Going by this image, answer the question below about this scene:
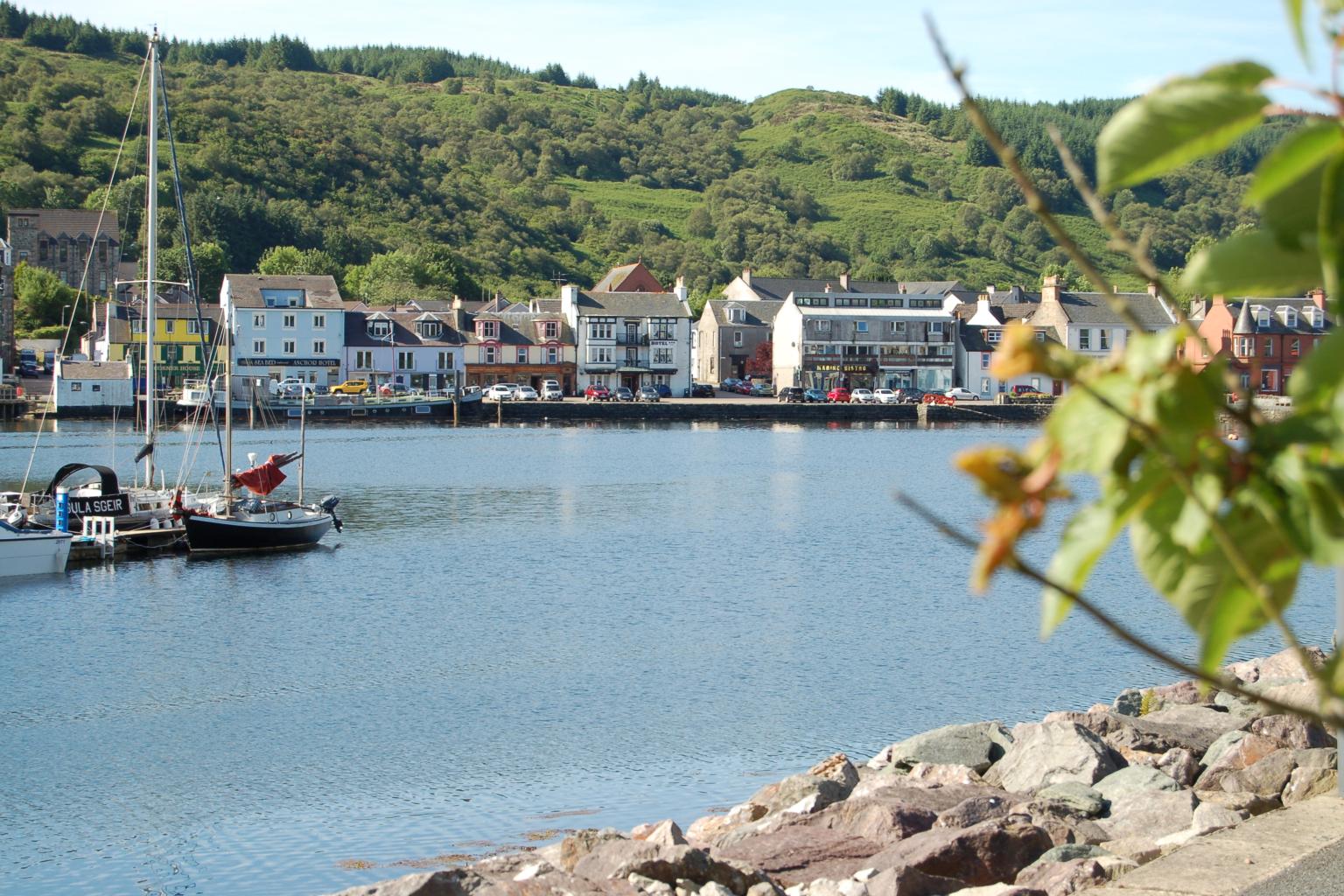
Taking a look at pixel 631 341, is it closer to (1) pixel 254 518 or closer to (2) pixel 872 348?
(2) pixel 872 348

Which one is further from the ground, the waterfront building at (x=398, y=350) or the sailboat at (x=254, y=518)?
the waterfront building at (x=398, y=350)

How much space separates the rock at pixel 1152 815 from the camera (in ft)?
40.9

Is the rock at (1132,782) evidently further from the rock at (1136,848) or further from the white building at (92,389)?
the white building at (92,389)

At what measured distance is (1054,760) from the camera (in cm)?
1513

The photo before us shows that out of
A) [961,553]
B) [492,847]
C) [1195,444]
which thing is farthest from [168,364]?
[1195,444]

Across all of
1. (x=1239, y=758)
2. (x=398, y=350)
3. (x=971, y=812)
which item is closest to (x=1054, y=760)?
(x=1239, y=758)

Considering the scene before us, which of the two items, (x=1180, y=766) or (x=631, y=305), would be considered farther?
(x=631, y=305)

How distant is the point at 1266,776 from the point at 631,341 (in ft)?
316

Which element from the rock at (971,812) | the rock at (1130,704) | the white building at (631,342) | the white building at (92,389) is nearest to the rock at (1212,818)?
the rock at (971,812)

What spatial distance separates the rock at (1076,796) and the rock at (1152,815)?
345 mm

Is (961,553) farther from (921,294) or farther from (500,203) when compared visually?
(500,203)

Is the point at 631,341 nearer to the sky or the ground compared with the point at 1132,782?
nearer to the sky

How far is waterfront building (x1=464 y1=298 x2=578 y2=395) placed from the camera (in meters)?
106

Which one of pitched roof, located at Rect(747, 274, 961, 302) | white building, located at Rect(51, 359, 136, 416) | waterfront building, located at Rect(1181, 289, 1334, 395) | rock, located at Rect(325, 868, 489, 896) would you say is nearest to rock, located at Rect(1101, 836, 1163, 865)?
rock, located at Rect(325, 868, 489, 896)
